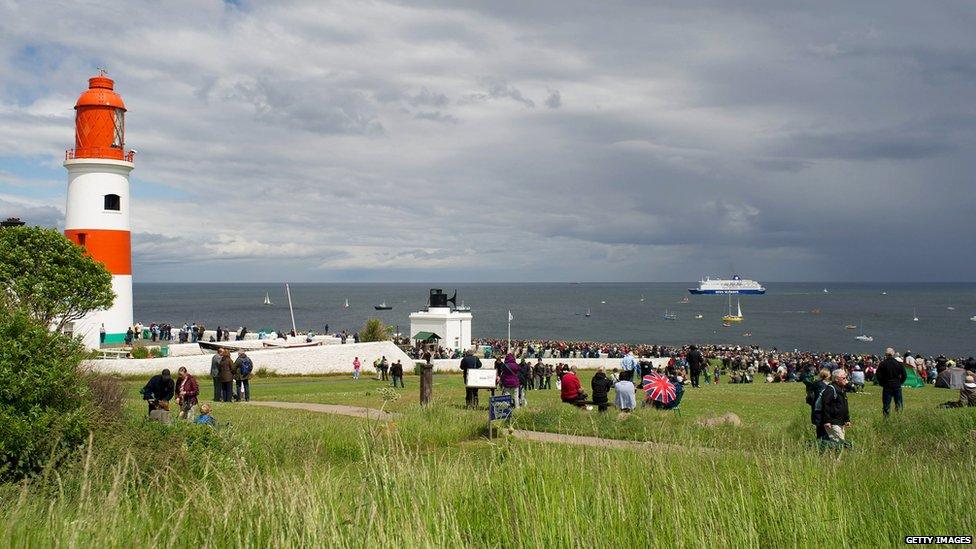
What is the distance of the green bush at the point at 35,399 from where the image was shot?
7594 mm

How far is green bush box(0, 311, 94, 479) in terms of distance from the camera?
24.9 ft

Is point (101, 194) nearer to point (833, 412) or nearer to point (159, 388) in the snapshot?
point (159, 388)

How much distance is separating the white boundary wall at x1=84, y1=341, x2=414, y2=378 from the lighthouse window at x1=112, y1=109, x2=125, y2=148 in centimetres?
1135

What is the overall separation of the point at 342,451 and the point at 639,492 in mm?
5654

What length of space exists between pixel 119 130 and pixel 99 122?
910 millimetres

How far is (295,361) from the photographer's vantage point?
2894cm

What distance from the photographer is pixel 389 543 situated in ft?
14.0

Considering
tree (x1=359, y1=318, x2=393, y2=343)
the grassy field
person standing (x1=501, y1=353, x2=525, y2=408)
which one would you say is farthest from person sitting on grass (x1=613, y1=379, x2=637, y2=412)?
tree (x1=359, y1=318, x2=393, y2=343)

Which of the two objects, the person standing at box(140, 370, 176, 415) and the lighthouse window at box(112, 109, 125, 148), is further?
the lighthouse window at box(112, 109, 125, 148)

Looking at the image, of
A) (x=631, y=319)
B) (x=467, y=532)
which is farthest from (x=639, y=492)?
(x=631, y=319)

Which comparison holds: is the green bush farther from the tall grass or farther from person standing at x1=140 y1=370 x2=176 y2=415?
person standing at x1=140 y1=370 x2=176 y2=415

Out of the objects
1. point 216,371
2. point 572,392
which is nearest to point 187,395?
point 216,371

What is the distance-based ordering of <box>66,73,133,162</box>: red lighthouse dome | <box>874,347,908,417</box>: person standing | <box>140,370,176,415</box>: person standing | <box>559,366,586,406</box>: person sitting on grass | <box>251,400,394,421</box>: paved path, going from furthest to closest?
<box>66,73,133,162</box>: red lighthouse dome
<box>559,366,586,406</box>: person sitting on grass
<box>251,400,394,421</box>: paved path
<box>874,347,908,417</box>: person standing
<box>140,370,176,415</box>: person standing

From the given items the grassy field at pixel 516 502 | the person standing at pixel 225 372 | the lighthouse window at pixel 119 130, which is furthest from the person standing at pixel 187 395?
the lighthouse window at pixel 119 130
